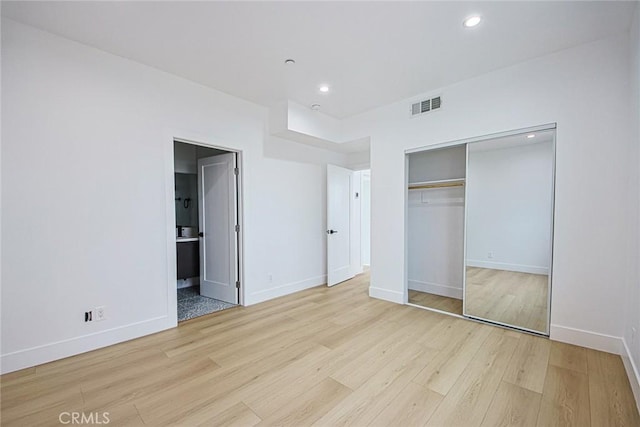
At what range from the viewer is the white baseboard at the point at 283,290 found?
404 cm

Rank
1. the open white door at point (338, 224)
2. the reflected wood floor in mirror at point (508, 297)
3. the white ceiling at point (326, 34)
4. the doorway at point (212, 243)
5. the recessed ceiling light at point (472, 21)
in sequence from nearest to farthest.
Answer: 1. the white ceiling at point (326, 34)
2. the recessed ceiling light at point (472, 21)
3. the reflected wood floor in mirror at point (508, 297)
4. the doorway at point (212, 243)
5. the open white door at point (338, 224)

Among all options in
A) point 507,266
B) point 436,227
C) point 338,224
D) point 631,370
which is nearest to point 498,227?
point 507,266

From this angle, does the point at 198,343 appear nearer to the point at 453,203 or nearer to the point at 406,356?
the point at 406,356

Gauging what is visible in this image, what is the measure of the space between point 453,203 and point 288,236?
8.46 ft

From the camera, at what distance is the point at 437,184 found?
4191 mm

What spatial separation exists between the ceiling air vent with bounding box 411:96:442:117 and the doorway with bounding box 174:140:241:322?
256 centimetres

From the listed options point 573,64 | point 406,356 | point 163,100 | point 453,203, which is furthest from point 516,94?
point 163,100

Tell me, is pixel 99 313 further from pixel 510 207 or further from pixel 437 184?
pixel 510 207

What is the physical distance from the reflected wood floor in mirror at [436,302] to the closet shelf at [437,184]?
1681 millimetres

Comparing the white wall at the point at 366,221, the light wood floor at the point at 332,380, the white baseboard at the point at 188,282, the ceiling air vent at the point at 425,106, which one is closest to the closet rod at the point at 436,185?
the ceiling air vent at the point at 425,106

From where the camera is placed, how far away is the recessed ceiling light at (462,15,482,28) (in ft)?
7.41

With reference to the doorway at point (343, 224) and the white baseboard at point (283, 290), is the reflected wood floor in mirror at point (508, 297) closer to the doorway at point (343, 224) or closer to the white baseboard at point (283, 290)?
the doorway at point (343, 224)

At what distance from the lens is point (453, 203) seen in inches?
164

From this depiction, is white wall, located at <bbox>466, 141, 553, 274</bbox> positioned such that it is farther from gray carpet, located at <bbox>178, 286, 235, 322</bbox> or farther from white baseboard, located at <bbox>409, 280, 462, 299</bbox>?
gray carpet, located at <bbox>178, 286, 235, 322</bbox>
